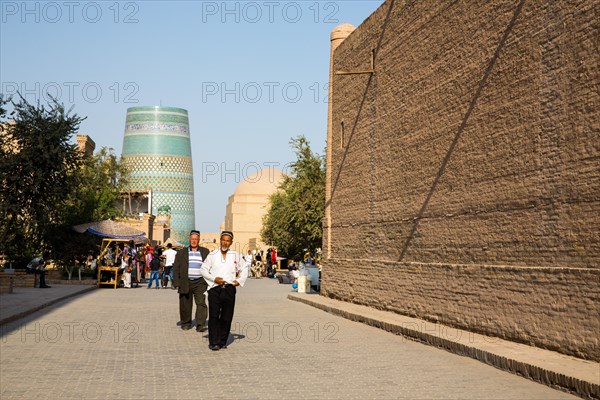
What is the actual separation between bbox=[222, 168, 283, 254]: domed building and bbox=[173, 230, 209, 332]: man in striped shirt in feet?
365

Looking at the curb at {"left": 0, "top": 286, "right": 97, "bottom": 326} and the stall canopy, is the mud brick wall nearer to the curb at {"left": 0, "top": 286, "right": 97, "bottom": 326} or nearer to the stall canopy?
the curb at {"left": 0, "top": 286, "right": 97, "bottom": 326}

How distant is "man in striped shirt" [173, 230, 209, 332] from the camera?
16953 mm

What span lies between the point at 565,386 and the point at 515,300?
166 inches

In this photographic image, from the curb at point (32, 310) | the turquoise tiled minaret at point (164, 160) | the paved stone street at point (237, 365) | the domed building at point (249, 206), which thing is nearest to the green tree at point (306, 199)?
the curb at point (32, 310)

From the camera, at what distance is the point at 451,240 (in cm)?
1788

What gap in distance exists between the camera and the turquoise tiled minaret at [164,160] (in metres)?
150

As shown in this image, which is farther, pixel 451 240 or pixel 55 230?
pixel 55 230

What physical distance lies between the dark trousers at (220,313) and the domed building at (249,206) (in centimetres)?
11410

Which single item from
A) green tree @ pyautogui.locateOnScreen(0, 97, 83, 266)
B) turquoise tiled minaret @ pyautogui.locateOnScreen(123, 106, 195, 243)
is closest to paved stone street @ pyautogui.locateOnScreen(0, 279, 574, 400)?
green tree @ pyautogui.locateOnScreen(0, 97, 83, 266)

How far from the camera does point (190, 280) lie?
17031 millimetres

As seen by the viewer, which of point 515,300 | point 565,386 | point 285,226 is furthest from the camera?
point 285,226

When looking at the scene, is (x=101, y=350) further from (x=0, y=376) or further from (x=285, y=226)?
(x=285, y=226)

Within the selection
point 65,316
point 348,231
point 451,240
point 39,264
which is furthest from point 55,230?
point 451,240

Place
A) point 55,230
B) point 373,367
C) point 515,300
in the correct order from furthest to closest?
point 55,230 → point 515,300 → point 373,367
